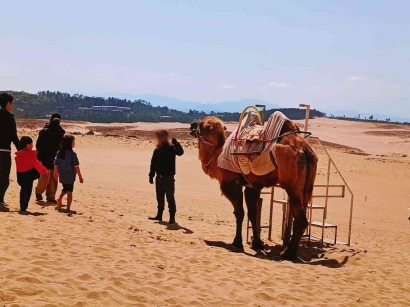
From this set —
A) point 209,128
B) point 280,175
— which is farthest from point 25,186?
point 280,175

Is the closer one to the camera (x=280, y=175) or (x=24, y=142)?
(x=280, y=175)

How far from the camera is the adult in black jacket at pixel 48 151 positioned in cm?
1074

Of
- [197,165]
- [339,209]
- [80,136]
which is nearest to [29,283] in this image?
[339,209]

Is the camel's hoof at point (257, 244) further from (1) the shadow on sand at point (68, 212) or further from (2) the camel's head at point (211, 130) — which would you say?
(1) the shadow on sand at point (68, 212)

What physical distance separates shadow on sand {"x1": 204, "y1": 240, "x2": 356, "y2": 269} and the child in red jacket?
11.5 feet

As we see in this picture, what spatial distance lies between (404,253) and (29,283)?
7.65 meters

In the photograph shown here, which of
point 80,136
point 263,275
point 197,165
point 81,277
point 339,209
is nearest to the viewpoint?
point 81,277

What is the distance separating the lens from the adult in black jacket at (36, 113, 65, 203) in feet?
35.2

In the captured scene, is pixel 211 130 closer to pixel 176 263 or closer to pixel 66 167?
pixel 66 167

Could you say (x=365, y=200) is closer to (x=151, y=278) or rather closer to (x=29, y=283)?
(x=151, y=278)

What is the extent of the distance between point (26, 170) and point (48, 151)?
154 cm

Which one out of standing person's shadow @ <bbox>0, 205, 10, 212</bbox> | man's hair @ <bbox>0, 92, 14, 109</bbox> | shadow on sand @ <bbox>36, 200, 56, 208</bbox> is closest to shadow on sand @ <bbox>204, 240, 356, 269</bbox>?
shadow on sand @ <bbox>36, 200, 56, 208</bbox>

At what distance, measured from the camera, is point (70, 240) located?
7.34 meters

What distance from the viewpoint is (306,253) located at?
9.41 metres
